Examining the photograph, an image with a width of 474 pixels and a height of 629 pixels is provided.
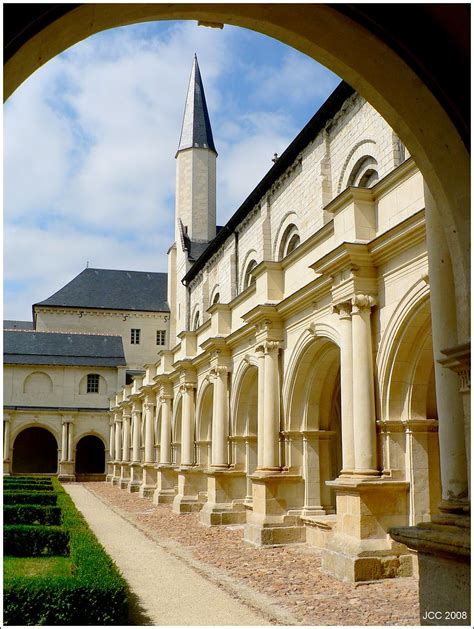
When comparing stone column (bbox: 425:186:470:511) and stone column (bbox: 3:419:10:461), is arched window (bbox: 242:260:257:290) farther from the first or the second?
stone column (bbox: 3:419:10:461)

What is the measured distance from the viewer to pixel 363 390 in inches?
441

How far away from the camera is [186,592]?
991 centimetres

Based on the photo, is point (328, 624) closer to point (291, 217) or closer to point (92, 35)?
point (92, 35)

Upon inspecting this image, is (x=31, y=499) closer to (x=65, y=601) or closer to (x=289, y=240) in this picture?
(x=289, y=240)

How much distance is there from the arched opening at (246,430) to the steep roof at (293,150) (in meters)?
6.41

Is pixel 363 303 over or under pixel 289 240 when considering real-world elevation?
under

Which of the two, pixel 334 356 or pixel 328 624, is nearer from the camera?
pixel 328 624

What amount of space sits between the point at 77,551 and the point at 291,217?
12.2m

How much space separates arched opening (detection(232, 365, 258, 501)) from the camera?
62.6 ft

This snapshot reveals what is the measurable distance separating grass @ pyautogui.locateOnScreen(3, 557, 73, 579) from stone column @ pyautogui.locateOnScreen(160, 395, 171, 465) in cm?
1512

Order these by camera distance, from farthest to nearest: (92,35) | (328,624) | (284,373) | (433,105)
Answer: (284,373) < (328,624) < (433,105) < (92,35)

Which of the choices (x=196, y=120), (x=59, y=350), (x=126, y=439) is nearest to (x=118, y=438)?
(x=126, y=439)

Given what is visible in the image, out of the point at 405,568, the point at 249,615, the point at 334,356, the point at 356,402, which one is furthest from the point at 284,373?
the point at 249,615

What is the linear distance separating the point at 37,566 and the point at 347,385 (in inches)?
243
